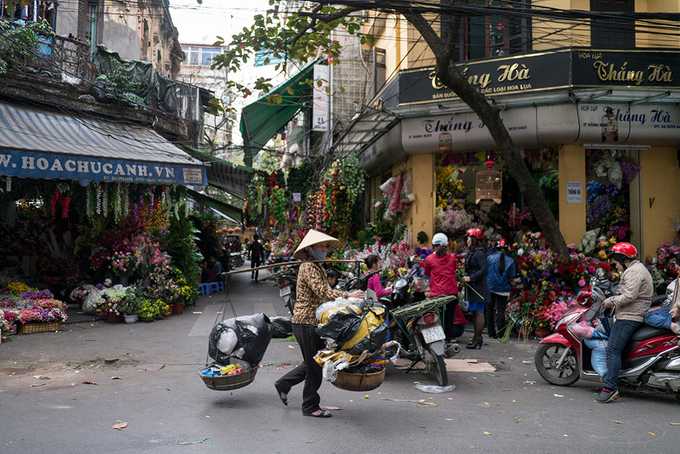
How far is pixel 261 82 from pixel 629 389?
755 cm

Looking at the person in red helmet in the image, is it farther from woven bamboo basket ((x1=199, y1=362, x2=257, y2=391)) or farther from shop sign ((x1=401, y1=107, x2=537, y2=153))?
shop sign ((x1=401, y1=107, x2=537, y2=153))

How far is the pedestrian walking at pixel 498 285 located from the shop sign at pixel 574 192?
232 cm

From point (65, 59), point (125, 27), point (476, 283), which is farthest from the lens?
point (125, 27)

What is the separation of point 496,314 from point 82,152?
Answer: 8013 mm

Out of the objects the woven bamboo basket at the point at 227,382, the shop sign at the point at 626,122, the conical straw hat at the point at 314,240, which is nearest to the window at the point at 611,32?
the shop sign at the point at 626,122

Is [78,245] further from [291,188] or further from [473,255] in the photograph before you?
[473,255]

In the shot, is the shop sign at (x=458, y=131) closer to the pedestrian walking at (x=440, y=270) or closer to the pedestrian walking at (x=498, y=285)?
the pedestrian walking at (x=498, y=285)

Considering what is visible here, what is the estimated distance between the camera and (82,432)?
515 cm

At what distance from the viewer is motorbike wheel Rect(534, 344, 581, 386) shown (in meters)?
7.00

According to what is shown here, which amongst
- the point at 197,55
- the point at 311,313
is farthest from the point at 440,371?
the point at 197,55

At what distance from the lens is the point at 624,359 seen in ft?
20.9

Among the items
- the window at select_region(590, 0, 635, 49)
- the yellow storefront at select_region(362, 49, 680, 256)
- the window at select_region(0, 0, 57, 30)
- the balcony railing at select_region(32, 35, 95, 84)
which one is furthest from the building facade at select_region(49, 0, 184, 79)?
the window at select_region(590, 0, 635, 49)

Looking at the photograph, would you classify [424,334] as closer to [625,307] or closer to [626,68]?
[625,307]

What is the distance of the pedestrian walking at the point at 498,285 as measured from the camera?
1002cm
